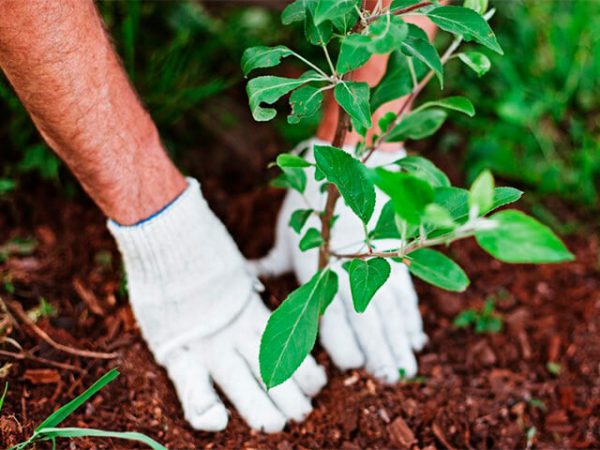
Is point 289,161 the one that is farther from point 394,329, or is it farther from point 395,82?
point 394,329

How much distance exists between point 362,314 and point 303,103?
0.66 m

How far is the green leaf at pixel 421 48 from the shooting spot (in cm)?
95

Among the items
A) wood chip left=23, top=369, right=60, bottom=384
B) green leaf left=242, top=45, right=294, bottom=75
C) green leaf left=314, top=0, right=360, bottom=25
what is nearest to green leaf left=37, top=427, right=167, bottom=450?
wood chip left=23, top=369, right=60, bottom=384

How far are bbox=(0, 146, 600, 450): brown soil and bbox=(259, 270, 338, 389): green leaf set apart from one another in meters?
0.36

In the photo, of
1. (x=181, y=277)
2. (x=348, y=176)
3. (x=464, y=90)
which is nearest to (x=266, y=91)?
(x=348, y=176)

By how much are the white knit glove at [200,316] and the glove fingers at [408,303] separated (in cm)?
27

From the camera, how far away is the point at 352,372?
59.1 inches

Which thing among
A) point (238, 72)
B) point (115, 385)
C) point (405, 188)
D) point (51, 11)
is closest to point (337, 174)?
point (405, 188)


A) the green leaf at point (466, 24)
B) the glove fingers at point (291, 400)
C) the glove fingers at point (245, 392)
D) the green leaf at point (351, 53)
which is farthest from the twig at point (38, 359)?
the green leaf at point (466, 24)

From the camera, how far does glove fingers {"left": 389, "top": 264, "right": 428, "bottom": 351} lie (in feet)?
5.25

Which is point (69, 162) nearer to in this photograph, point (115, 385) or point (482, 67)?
point (115, 385)

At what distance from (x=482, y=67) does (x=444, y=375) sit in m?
0.79

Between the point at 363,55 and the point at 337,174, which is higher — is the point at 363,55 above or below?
above

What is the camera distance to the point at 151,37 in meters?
2.10
